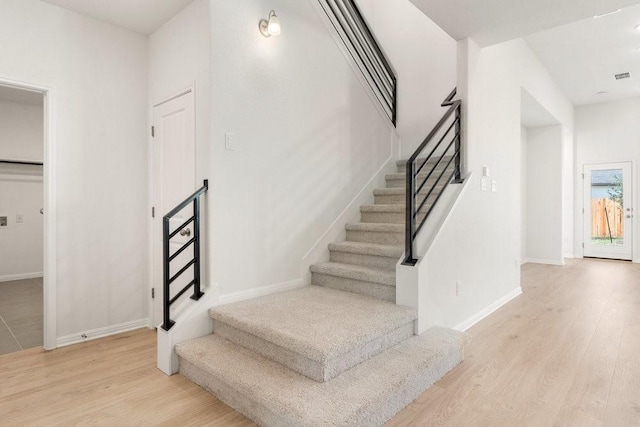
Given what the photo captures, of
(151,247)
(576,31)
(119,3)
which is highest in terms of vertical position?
(576,31)

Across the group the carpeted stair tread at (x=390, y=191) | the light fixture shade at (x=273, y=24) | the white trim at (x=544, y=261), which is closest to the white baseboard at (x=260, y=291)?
the carpeted stair tread at (x=390, y=191)

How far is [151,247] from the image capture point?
141 inches

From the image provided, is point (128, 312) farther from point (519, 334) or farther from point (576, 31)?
point (576, 31)

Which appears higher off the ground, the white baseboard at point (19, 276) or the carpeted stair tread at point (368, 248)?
the carpeted stair tread at point (368, 248)

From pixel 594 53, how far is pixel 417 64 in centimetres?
290

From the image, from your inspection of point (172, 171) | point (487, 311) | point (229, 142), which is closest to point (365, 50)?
point (229, 142)

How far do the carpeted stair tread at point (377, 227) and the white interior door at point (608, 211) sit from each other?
22.8 ft

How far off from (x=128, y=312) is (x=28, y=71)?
2226 millimetres

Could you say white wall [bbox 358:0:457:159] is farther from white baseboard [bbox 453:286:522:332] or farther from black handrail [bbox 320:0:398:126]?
white baseboard [bbox 453:286:522:332]

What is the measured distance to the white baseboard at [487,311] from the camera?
3.42 m

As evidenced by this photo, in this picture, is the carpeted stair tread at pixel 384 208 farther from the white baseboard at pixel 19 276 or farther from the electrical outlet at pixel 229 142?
the white baseboard at pixel 19 276

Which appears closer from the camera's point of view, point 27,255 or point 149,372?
point 149,372

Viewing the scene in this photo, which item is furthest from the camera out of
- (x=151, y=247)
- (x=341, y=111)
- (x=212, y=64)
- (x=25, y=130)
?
(x=25, y=130)

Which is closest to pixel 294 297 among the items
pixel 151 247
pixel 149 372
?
pixel 149 372
